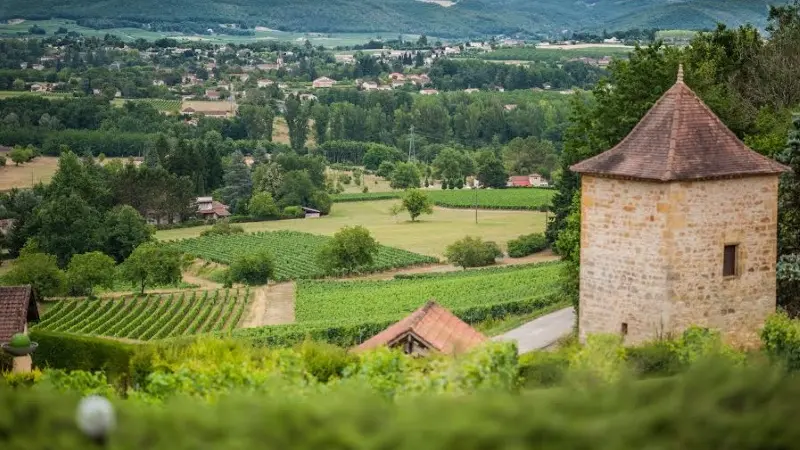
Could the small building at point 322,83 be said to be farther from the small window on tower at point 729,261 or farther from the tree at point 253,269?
the small window on tower at point 729,261

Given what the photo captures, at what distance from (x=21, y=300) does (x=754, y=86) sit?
892 inches

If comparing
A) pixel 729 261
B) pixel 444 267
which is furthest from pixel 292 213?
pixel 729 261

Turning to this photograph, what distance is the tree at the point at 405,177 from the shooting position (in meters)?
114

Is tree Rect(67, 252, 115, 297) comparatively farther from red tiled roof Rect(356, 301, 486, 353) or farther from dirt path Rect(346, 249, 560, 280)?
red tiled roof Rect(356, 301, 486, 353)

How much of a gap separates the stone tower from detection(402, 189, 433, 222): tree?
7553 centimetres

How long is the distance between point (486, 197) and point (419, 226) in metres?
13.1

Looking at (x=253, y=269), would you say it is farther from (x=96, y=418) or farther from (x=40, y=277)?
(x=96, y=418)

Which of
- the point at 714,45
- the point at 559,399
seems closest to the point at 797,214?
the point at 714,45

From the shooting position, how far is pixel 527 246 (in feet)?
249

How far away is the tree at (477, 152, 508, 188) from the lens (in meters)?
113

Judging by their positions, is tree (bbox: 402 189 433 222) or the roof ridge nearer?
the roof ridge

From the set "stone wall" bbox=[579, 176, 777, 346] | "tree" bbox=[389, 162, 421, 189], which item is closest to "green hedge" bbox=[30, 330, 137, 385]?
"stone wall" bbox=[579, 176, 777, 346]

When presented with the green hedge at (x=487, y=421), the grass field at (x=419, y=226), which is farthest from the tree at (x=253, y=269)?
the green hedge at (x=487, y=421)

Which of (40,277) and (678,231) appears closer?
(678,231)
